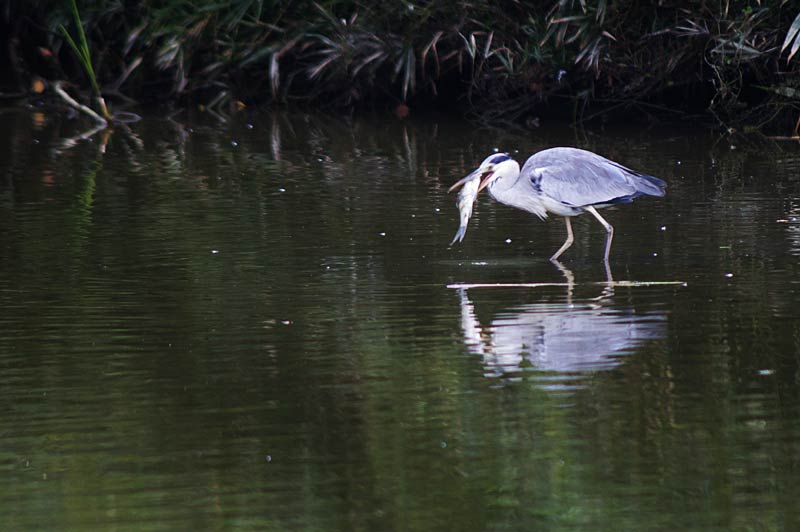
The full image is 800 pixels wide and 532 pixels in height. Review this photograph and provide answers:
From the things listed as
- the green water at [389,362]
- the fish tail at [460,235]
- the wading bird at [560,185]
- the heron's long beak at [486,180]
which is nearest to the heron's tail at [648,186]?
the wading bird at [560,185]

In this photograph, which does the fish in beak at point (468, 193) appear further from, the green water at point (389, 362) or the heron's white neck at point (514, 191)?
the green water at point (389, 362)

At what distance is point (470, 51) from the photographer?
14.4 metres

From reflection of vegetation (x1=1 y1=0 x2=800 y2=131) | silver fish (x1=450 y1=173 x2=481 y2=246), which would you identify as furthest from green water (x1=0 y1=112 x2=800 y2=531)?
reflection of vegetation (x1=1 y1=0 x2=800 y2=131)

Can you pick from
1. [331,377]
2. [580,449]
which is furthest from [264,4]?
[580,449]

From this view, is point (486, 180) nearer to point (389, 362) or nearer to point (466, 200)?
point (466, 200)

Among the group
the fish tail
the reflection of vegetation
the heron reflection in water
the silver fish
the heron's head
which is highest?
the reflection of vegetation

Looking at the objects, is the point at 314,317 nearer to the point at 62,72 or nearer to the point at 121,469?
the point at 121,469

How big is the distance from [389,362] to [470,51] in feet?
Answer: 30.6

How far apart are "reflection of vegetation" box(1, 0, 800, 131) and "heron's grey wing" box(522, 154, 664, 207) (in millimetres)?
4907

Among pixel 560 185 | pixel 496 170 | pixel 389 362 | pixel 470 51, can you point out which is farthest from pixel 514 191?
pixel 470 51

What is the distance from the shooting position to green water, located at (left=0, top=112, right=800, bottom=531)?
400cm

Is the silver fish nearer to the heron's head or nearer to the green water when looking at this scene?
the heron's head

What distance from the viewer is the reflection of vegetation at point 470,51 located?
1378 cm

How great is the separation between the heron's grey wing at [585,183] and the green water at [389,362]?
1.11 feet
